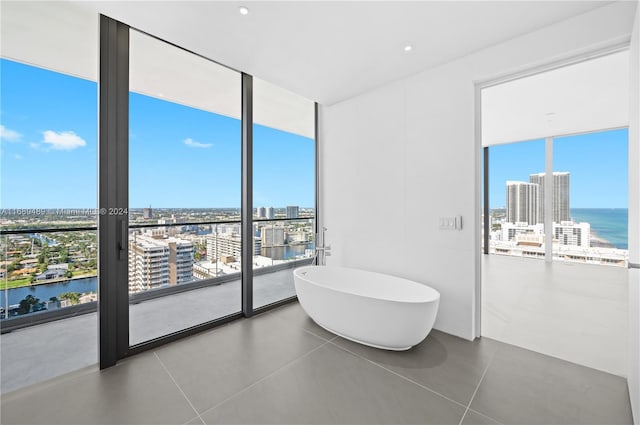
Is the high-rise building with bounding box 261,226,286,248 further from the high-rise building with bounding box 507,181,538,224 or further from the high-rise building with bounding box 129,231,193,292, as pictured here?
the high-rise building with bounding box 507,181,538,224

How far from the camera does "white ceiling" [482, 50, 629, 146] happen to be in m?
2.64

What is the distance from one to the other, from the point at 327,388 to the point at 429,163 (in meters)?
2.11

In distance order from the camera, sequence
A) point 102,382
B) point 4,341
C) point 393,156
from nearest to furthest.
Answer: point 102,382
point 4,341
point 393,156

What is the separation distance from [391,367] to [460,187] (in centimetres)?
163

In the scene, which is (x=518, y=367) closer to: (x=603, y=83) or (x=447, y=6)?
(x=447, y=6)

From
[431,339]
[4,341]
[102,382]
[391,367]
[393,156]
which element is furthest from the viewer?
[393,156]

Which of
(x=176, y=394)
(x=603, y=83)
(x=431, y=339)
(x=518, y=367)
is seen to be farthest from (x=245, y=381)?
(x=603, y=83)

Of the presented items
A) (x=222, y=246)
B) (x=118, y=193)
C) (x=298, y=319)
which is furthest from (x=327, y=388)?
(x=222, y=246)

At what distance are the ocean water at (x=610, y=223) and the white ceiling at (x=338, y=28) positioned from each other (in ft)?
8.78

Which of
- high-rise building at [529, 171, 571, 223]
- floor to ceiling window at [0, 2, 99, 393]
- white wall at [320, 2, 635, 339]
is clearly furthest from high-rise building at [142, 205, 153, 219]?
high-rise building at [529, 171, 571, 223]

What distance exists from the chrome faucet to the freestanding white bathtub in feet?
1.99

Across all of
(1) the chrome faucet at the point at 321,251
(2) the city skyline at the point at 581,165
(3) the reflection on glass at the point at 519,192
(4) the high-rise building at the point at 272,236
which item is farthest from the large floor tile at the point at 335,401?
(3) the reflection on glass at the point at 519,192

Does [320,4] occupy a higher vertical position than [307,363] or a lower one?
higher

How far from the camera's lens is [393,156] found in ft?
9.34
